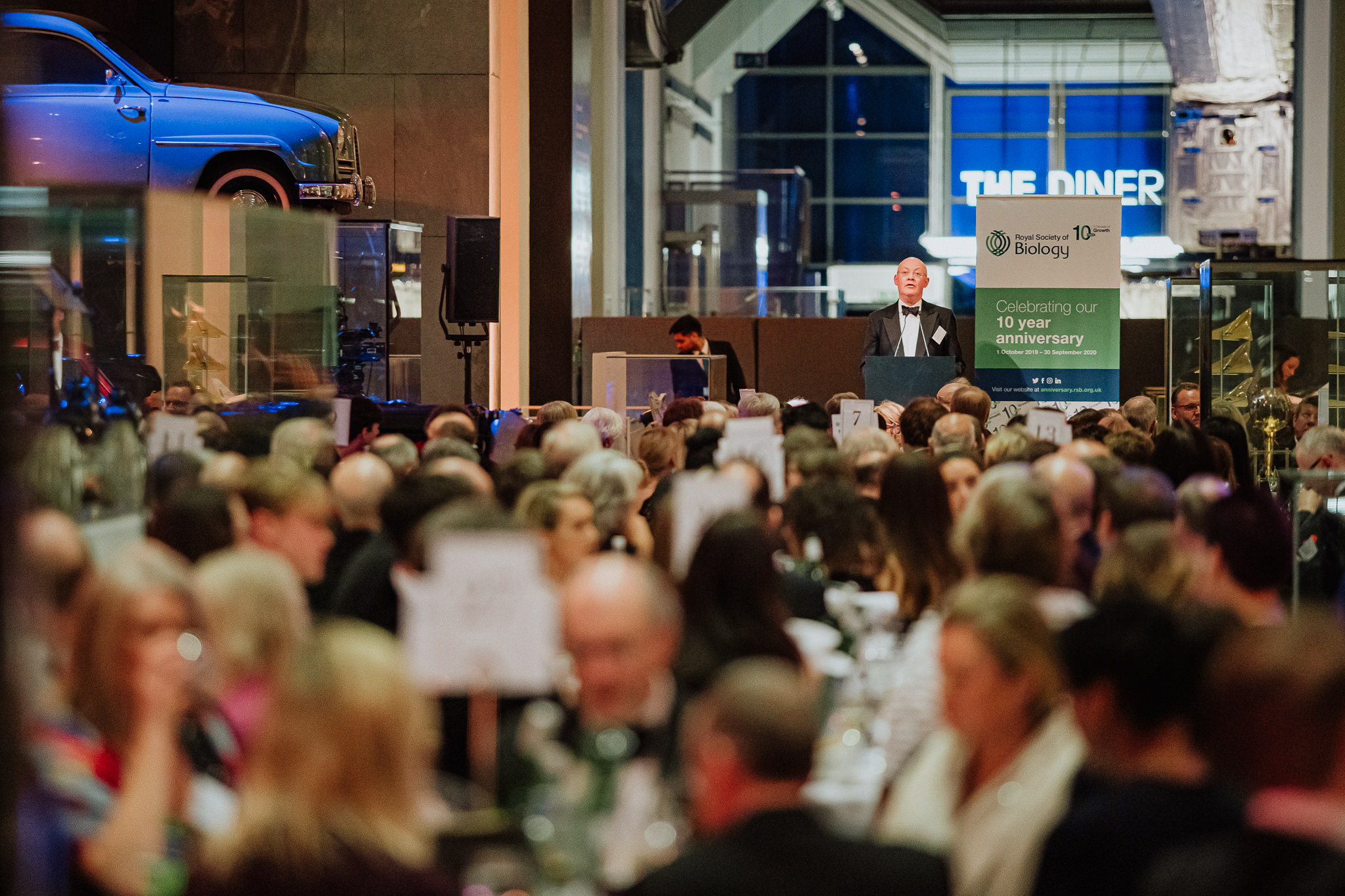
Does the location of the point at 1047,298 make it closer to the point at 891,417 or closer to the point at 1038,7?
the point at 891,417

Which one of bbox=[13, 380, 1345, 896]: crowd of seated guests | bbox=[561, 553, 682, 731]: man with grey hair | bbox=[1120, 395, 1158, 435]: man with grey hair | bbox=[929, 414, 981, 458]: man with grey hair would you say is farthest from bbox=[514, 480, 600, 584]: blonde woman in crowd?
bbox=[1120, 395, 1158, 435]: man with grey hair

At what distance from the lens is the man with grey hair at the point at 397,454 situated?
520 cm

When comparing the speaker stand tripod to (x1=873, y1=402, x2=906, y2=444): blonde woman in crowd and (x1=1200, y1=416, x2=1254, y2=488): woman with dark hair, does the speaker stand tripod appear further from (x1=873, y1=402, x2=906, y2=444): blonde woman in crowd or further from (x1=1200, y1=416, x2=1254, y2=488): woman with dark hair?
(x1=1200, y1=416, x2=1254, y2=488): woman with dark hair

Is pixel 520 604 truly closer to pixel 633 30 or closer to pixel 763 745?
pixel 763 745

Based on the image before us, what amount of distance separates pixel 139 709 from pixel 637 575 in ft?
2.99

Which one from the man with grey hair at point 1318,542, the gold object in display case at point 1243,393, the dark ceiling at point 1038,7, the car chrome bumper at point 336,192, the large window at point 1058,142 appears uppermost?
the dark ceiling at point 1038,7

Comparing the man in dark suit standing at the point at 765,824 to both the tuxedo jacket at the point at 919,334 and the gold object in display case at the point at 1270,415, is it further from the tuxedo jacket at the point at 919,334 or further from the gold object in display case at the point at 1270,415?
the tuxedo jacket at the point at 919,334

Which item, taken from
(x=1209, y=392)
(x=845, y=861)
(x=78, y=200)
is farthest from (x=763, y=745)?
(x=1209, y=392)

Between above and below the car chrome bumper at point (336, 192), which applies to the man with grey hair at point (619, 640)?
below

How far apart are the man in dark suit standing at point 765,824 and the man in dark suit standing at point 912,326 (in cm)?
718

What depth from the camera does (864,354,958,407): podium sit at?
8648mm

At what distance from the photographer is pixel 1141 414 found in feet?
25.7

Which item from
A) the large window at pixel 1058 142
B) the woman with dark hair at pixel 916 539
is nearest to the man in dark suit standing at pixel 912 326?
the woman with dark hair at pixel 916 539

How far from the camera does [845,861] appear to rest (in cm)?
211
